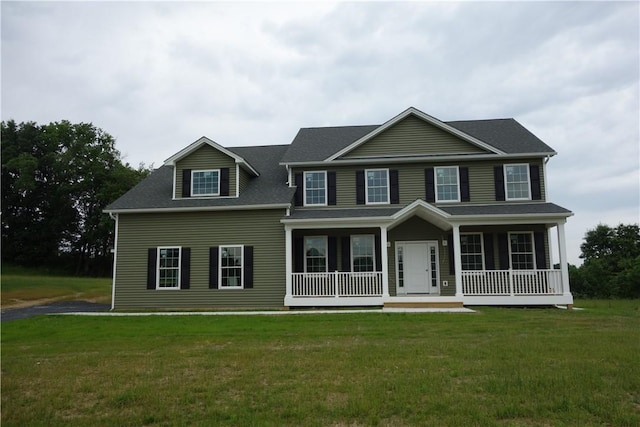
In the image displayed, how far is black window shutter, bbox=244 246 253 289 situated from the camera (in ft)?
52.0

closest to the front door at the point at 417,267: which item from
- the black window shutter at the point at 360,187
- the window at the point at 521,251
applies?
the black window shutter at the point at 360,187

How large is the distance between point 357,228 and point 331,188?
190 cm

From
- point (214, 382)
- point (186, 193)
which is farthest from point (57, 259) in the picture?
point (214, 382)

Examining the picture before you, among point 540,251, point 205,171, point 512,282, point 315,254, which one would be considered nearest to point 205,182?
point 205,171

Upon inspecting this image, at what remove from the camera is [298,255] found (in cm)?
1681

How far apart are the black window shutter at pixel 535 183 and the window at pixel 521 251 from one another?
4.68 feet

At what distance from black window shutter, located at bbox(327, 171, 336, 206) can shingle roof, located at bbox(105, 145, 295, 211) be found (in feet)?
4.52

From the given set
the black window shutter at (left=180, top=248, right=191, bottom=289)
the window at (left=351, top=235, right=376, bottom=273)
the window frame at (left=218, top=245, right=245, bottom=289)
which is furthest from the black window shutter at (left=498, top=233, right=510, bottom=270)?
the black window shutter at (left=180, top=248, right=191, bottom=289)

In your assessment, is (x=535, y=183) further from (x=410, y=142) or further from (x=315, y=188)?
(x=315, y=188)

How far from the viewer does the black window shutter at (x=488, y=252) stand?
16375 mm

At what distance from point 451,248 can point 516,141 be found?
16.7ft

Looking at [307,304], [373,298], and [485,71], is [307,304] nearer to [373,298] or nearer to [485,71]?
[373,298]

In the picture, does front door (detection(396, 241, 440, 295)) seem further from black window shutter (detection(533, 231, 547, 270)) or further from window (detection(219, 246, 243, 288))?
window (detection(219, 246, 243, 288))

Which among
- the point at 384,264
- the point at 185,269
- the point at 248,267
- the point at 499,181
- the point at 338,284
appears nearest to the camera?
the point at 384,264
